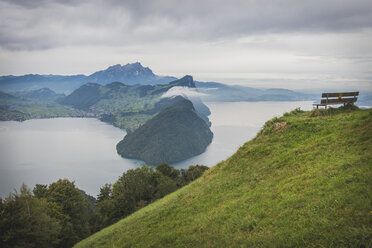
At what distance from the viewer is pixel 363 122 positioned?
44.0 feet

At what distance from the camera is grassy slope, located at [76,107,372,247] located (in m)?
7.40

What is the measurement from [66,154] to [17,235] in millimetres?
191262

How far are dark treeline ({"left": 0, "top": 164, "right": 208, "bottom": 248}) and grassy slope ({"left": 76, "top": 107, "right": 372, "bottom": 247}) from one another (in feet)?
20.2

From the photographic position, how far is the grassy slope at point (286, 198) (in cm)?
740

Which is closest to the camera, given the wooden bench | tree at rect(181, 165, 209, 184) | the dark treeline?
the dark treeline

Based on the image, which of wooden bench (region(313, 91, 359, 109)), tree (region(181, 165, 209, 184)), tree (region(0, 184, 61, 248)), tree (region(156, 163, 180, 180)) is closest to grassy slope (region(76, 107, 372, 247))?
wooden bench (region(313, 91, 359, 109))

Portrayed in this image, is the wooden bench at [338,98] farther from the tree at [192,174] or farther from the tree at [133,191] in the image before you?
the tree at [192,174]

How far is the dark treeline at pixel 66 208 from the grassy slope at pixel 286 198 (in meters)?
6.14

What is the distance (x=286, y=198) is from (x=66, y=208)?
107 feet

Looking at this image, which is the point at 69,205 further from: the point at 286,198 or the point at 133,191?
the point at 286,198

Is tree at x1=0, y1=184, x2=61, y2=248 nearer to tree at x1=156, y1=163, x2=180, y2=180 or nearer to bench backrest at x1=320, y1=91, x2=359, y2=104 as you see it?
bench backrest at x1=320, y1=91, x2=359, y2=104

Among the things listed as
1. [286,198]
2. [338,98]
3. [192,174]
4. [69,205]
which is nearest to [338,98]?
[338,98]

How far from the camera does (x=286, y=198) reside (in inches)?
386

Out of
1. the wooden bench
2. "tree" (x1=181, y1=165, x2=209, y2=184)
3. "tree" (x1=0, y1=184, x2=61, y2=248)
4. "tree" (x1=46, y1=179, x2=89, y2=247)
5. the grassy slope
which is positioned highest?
the wooden bench
